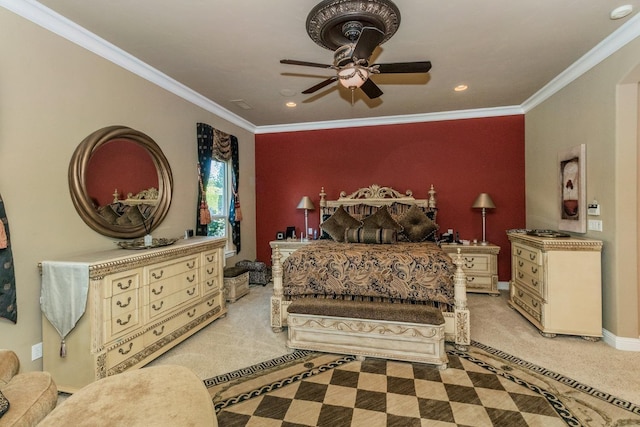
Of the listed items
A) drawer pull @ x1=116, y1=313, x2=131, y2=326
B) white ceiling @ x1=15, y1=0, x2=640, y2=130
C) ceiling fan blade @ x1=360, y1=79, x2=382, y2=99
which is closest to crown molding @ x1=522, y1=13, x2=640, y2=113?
white ceiling @ x1=15, y1=0, x2=640, y2=130

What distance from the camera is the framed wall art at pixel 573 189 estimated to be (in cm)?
→ 367

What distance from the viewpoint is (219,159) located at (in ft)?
17.0

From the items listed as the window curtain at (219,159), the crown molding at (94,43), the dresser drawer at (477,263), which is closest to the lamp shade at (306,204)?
the window curtain at (219,159)

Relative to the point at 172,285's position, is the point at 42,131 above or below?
above

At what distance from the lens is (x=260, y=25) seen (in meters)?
2.83

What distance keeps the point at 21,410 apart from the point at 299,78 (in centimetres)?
386

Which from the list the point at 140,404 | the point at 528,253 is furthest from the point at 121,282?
the point at 528,253

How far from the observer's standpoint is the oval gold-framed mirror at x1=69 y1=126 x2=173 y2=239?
2.95 m

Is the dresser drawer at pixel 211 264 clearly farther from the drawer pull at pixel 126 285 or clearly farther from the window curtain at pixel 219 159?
the drawer pull at pixel 126 285

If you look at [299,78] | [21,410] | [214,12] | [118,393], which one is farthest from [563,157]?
[21,410]

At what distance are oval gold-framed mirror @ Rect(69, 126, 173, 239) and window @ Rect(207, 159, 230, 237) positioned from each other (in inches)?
45.7

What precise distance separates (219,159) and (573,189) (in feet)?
16.7

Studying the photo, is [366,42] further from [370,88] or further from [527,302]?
[527,302]

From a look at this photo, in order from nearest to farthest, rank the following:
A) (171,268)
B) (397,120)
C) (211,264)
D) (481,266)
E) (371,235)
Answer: (171,268) → (211,264) → (371,235) → (481,266) → (397,120)
